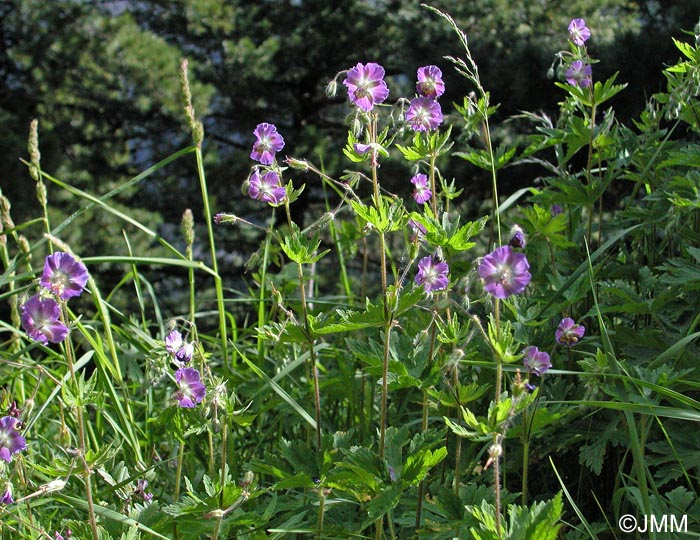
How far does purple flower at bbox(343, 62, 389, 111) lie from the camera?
4.07ft

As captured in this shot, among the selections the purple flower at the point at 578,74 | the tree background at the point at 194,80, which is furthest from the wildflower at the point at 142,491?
the tree background at the point at 194,80

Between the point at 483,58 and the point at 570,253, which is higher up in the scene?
the point at 570,253

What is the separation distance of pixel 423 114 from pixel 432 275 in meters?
0.29

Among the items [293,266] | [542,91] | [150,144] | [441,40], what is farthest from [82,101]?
[293,266]

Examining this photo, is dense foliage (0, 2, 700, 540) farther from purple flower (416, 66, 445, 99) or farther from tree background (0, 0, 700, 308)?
tree background (0, 0, 700, 308)

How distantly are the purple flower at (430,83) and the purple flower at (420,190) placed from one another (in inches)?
7.0

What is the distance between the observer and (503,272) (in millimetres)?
979

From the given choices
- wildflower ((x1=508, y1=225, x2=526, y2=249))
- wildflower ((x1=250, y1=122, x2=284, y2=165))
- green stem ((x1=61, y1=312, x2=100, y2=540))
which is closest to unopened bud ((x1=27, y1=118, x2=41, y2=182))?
wildflower ((x1=250, y1=122, x2=284, y2=165))

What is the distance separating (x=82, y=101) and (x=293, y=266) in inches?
277

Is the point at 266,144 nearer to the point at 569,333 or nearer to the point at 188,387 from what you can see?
the point at 188,387

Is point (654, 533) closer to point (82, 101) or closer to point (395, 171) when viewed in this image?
point (395, 171)

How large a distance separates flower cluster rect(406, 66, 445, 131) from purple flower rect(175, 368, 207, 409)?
1.80 ft

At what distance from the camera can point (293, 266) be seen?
233 cm

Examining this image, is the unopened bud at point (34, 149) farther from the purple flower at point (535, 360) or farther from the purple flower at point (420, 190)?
the purple flower at point (535, 360)
